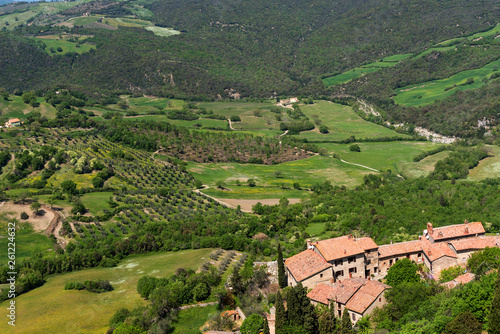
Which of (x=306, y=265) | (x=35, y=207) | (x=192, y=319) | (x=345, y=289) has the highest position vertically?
(x=35, y=207)

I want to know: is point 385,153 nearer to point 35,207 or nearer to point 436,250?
point 436,250

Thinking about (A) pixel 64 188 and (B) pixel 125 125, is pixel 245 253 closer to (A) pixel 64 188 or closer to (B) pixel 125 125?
(A) pixel 64 188

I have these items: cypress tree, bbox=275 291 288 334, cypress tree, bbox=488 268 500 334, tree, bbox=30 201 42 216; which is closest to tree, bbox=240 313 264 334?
cypress tree, bbox=275 291 288 334

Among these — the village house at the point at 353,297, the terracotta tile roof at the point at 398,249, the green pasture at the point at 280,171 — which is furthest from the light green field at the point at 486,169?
the village house at the point at 353,297

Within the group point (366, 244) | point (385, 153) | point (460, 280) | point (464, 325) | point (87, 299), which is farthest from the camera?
point (385, 153)

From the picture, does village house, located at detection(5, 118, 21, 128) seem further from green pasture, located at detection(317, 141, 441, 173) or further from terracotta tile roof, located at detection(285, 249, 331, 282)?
terracotta tile roof, located at detection(285, 249, 331, 282)

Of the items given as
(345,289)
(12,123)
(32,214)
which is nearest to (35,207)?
(32,214)
